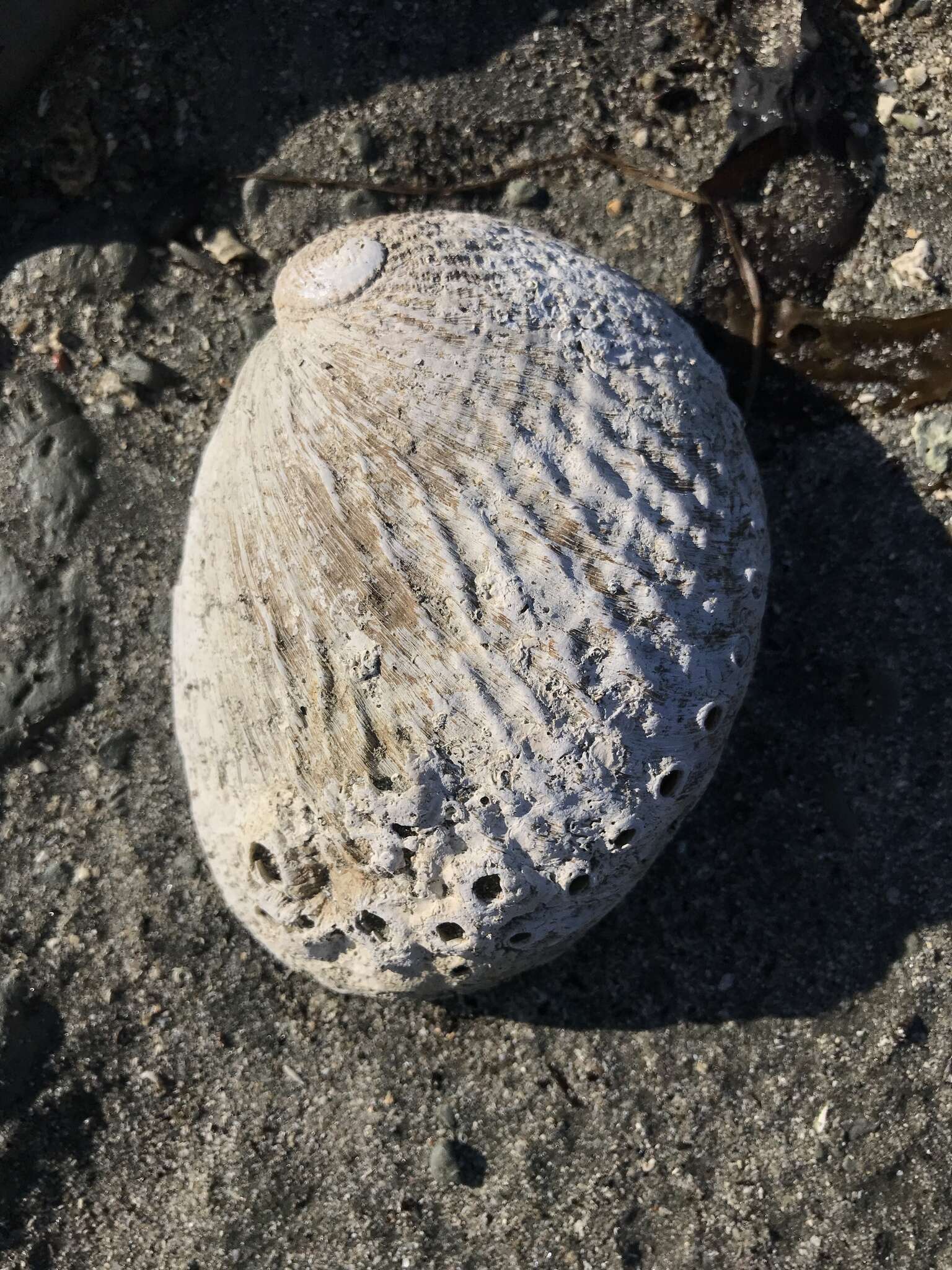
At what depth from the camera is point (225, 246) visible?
8.16ft

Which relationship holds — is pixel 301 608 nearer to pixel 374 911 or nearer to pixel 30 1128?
pixel 374 911

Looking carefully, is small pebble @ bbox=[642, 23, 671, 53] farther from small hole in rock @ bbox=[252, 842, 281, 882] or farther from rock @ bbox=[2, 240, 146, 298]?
small hole in rock @ bbox=[252, 842, 281, 882]

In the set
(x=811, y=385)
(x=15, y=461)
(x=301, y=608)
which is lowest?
(x=811, y=385)

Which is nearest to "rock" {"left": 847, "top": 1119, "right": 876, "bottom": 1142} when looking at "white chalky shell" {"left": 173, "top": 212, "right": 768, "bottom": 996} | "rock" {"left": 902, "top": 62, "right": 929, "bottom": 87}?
"white chalky shell" {"left": 173, "top": 212, "right": 768, "bottom": 996}

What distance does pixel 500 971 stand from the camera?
2.12 meters

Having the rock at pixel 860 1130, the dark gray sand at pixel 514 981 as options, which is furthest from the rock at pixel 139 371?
the rock at pixel 860 1130

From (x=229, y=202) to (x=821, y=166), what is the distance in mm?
1389

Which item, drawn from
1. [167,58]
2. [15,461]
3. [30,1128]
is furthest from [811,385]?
[30,1128]

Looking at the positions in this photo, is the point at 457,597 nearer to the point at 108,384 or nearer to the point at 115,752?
the point at 115,752

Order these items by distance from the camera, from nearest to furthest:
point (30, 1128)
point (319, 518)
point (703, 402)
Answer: point (319, 518) → point (703, 402) → point (30, 1128)

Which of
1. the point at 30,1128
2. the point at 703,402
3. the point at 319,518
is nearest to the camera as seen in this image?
the point at 319,518

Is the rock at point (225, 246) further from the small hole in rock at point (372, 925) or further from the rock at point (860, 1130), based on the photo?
the rock at point (860, 1130)

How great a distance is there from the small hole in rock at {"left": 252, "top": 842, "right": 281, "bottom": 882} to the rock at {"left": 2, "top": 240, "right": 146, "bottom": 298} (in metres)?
1.39

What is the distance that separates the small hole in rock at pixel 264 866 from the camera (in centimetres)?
202
